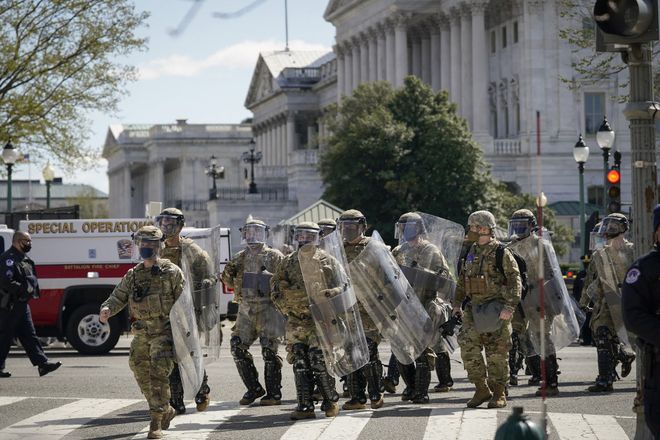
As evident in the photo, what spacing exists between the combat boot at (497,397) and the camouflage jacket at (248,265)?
2.87 m

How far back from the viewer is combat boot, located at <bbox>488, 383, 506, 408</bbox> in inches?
619

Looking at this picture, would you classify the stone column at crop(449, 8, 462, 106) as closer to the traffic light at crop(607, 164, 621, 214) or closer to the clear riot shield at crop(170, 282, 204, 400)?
the traffic light at crop(607, 164, 621, 214)

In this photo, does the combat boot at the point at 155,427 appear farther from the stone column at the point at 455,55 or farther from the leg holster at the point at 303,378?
the stone column at the point at 455,55

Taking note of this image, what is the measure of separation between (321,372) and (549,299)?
4112 millimetres

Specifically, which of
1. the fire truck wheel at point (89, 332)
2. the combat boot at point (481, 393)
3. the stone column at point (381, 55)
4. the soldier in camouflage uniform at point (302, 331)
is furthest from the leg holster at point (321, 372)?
the stone column at point (381, 55)

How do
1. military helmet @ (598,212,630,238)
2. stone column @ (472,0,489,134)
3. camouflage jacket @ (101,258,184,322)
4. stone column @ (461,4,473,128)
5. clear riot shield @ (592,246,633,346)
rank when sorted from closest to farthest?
camouflage jacket @ (101,258,184,322) < military helmet @ (598,212,630,238) < clear riot shield @ (592,246,633,346) < stone column @ (472,0,489,134) < stone column @ (461,4,473,128)

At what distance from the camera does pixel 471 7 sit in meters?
85.2

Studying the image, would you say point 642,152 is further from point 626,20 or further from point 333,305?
point 333,305

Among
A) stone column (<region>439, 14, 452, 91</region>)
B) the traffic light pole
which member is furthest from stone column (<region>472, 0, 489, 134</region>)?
the traffic light pole

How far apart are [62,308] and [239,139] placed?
128 metres

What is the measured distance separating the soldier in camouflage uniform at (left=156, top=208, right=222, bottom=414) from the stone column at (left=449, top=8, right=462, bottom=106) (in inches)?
2815

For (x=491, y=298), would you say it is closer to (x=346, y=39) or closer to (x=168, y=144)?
(x=346, y=39)

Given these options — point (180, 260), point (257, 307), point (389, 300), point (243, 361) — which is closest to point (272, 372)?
point (243, 361)

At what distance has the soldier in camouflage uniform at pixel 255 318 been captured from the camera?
16.8 meters
